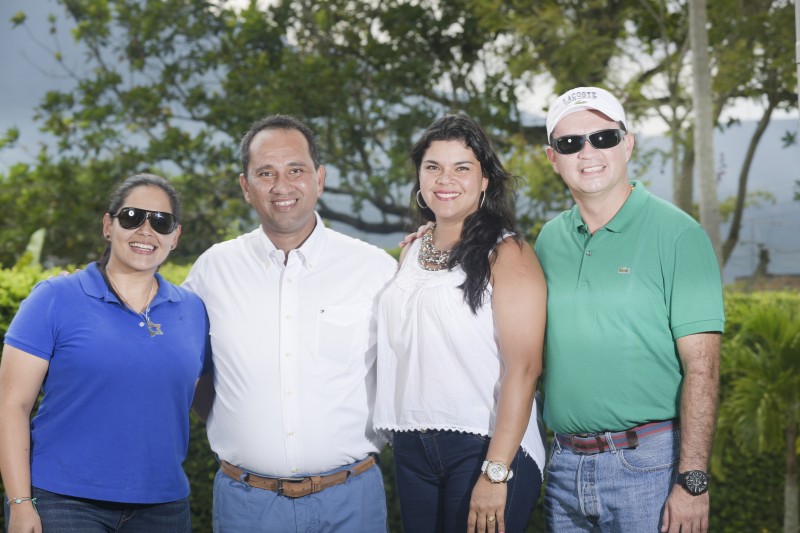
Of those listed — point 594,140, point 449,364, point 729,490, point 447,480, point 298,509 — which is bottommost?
point 729,490

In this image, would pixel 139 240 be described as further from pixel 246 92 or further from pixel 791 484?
pixel 246 92

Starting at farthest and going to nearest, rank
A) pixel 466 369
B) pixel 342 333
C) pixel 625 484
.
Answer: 1. pixel 342 333
2. pixel 466 369
3. pixel 625 484

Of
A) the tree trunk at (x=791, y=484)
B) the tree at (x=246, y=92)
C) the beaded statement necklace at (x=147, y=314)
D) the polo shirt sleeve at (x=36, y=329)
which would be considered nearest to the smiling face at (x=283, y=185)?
the beaded statement necklace at (x=147, y=314)

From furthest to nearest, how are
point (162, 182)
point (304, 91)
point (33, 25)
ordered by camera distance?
point (33, 25), point (304, 91), point (162, 182)

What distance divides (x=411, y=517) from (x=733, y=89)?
1012 centimetres

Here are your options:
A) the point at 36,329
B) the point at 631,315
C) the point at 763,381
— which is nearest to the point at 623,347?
the point at 631,315

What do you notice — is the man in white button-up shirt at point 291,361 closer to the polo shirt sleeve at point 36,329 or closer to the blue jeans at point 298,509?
the blue jeans at point 298,509

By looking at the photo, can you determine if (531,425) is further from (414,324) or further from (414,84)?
(414,84)

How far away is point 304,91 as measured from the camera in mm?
11117

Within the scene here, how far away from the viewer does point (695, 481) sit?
264 centimetres

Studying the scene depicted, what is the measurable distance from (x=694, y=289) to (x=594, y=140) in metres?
0.58

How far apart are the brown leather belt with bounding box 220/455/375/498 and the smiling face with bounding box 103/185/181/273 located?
0.80 metres

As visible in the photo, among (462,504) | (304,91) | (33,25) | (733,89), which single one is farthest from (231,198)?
(462,504)

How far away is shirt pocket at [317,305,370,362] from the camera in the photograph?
10.5 ft
